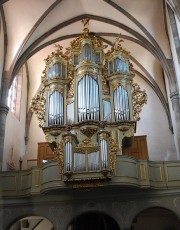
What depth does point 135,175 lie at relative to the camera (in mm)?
13898

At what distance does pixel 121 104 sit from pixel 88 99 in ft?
4.80

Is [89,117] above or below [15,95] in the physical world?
below


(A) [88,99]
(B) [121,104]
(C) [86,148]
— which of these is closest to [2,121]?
(A) [88,99]

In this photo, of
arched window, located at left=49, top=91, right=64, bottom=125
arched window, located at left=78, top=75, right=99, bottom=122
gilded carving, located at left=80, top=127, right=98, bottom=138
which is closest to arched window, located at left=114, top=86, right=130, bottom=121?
arched window, located at left=78, top=75, right=99, bottom=122

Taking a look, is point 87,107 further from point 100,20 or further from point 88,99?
point 100,20

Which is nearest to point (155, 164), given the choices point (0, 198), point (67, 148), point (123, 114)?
→ point (123, 114)

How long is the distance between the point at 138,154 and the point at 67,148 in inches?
282

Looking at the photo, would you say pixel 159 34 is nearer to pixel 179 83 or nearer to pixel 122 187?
pixel 179 83

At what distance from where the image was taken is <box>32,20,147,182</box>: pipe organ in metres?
13.4

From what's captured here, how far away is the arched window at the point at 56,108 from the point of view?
1580 cm

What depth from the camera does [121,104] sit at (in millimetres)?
15820

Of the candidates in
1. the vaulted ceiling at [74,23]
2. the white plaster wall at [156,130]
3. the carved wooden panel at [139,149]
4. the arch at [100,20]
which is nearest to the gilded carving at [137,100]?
the arch at [100,20]

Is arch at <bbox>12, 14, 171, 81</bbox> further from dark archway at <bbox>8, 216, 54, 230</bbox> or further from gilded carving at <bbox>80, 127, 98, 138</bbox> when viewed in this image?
dark archway at <bbox>8, 216, 54, 230</bbox>

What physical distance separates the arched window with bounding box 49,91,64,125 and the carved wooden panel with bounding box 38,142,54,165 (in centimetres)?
443
